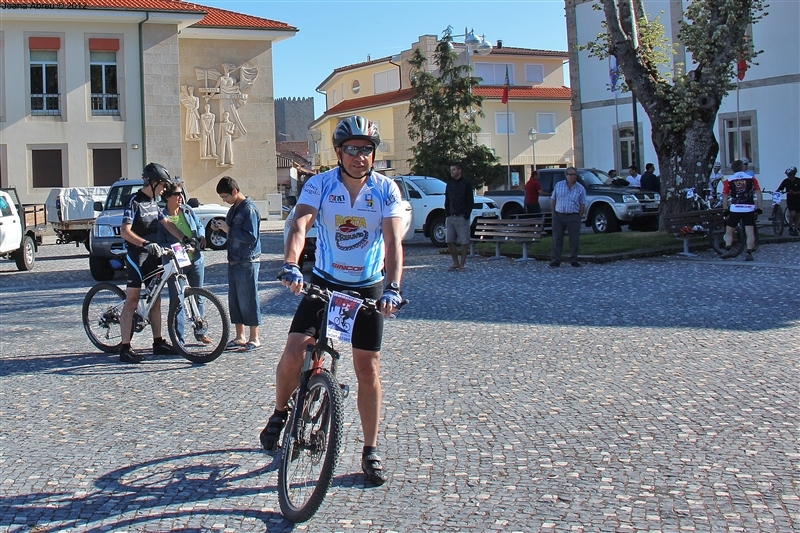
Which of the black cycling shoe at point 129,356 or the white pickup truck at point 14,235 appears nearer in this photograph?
the black cycling shoe at point 129,356

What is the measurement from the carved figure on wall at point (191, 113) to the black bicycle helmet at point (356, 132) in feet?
124

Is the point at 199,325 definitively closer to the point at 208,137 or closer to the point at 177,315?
the point at 177,315

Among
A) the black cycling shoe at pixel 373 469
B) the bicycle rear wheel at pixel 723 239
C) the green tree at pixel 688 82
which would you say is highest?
the green tree at pixel 688 82

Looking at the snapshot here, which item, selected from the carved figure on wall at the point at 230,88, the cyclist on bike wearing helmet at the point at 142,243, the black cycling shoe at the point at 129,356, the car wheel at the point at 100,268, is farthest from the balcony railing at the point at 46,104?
the black cycling shoe at the point at 129,356

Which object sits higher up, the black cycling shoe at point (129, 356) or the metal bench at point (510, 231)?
the metal bench at point (510, 231)

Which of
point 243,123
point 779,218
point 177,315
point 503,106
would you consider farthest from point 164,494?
point 503,106

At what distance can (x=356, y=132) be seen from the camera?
4.83 metres

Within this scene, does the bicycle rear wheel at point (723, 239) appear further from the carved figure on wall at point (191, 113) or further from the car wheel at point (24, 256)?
the carved figure on wall at point (191, 113)

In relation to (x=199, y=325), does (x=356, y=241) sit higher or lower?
higher

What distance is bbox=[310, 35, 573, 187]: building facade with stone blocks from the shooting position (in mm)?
64062

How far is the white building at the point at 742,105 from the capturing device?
33.0 meters

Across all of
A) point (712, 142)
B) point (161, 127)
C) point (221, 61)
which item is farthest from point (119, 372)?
point (221, 61)

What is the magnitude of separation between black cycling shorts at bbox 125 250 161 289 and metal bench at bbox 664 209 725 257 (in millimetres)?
11666

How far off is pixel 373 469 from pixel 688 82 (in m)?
16.7
